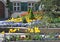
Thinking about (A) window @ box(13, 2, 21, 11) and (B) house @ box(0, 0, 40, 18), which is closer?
(B) house @ box(0, 0, 40, 18)

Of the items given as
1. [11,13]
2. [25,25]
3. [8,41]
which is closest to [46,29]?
[25,25]

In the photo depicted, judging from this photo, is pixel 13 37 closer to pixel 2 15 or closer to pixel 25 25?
pixel 25 25

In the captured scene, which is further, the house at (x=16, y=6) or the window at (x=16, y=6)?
the window at (x=16, y=6)

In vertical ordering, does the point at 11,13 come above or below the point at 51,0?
below

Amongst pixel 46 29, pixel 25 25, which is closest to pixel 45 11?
pixel 25 25

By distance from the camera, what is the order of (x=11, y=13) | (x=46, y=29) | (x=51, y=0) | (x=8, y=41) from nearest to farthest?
(x=8, y=41)
(x=46, y=29)
(x=51, y=0)
(x=11, y=13)

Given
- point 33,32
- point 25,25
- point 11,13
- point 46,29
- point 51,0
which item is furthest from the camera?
point 11,13

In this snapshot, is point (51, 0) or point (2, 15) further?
point (2, 15)

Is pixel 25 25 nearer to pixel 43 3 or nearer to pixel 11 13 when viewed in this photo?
pixel 43 3

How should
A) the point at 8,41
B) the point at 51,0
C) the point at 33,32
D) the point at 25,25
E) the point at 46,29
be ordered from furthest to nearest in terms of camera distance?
the point at 51,0
the point at 25,25
the point at 46,29
the point at 33,32
the point at 8,41
